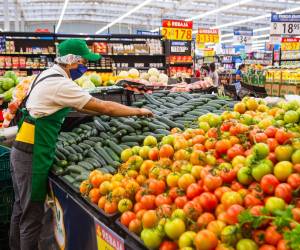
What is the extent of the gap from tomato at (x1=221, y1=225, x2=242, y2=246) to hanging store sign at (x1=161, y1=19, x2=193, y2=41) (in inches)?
→ 469

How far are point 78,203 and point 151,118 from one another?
1.35 m

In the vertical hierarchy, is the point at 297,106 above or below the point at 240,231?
above

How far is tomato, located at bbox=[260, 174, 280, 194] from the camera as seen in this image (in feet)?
5.73

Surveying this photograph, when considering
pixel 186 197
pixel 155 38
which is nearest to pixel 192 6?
pixel 155 38

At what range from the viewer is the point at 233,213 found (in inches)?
65.0

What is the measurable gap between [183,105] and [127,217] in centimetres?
240

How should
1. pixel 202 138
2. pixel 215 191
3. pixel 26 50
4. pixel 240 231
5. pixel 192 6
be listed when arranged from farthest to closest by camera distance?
1. pixel 192 6
2. pixel 26 50
3. pixel 202 138
4. pixel 215 191
5. pixel 240 231

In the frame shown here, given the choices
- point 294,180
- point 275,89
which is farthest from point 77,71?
point 275,89

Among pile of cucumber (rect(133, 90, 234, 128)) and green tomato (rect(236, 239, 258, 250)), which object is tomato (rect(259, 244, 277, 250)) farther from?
pile of cucumber (rect(133, 90, 234, 128))

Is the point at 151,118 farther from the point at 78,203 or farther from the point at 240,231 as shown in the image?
the point at 240,231

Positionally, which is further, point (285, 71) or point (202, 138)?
point (285, 71)

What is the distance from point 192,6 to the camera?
98.5 feet

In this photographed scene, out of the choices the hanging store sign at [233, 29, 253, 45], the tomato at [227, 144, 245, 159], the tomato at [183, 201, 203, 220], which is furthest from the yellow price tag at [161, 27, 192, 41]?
the hanging store sign at [233, 29, 253, 45]

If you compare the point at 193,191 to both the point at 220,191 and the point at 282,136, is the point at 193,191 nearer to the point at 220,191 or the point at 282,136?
the point at 220,191
